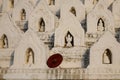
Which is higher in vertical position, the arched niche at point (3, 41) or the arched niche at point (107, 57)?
the arched niche at point (3, 41)

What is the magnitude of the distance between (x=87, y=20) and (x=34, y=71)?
18.1ft

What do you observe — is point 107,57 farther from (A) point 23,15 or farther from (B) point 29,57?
(A) point 23,15

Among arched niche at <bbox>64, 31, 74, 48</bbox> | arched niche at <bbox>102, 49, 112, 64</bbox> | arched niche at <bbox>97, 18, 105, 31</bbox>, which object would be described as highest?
arched niche at <bbox>97, 18, 105, 31</bbox>

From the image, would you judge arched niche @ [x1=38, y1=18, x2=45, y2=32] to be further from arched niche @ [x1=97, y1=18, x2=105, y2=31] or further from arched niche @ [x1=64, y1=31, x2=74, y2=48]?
arched niche @ [x1=97, y1=18, x2=105, y2=31]

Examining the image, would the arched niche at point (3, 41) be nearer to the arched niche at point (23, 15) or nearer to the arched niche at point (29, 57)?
the arched niche at point (29, 57)

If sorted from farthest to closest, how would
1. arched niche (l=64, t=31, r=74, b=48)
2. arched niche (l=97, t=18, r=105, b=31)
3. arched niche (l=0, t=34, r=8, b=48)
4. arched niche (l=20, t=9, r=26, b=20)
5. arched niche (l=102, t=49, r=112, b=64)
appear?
arched niche (l=20, t=9, r=26, b=20) < arched niche (l=97, t=18, r=105, b=31) < arched niche (l=0, t=34, r=8, b=48) < arched niche (l=64, t=31, r=74, b=48) < arched niche (l=102, t=49, r=112, b=64)

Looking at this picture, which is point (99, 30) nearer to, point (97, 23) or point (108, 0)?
point (97, 23)

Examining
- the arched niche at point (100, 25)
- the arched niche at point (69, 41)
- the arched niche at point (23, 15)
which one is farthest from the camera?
the arched niche at point (23, 15)

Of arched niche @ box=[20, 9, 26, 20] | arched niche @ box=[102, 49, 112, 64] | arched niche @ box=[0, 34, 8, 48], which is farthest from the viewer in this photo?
arched niche @ box=[20, 9, 26, 20]

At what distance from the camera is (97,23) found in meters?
21.1

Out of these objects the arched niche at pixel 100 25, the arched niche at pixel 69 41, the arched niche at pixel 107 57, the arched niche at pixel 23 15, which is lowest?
the arched niche at pixel 107 57

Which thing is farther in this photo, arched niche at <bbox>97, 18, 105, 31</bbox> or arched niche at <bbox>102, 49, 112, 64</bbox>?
arched niche at <bbox>97, 18, 105, 31</bbox>

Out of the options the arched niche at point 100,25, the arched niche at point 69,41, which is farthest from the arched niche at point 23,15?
the arched niche at point 100,25

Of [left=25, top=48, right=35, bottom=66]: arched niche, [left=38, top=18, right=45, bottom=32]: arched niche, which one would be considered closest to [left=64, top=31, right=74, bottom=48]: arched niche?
[left=25, top=48, right=35, bottom=66]: arched niche
